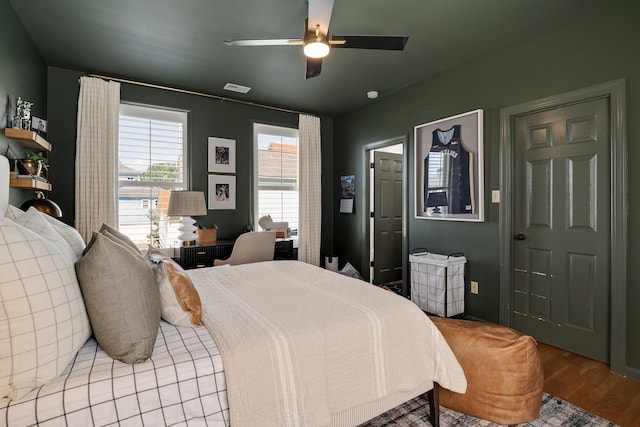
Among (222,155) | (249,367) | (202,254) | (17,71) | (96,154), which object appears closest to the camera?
(249,367)

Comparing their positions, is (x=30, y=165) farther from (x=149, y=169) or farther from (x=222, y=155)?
(x=222, y=155)

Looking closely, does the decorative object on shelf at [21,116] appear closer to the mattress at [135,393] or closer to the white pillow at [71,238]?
the white pillow at [71,238]

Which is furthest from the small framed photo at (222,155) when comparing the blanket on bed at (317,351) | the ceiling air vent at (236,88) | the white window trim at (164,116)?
the blanket on bed at (317,351)

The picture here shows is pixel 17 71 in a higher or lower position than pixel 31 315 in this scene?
higher

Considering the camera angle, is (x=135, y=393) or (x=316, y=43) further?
(x=316, y=43)

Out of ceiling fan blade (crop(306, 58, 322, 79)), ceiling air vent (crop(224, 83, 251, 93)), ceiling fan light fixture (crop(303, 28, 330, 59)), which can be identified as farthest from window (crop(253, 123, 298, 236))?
ceiling fan light fixture (crop(303, 28, 330, 59))

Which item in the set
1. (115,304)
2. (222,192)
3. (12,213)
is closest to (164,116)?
(222,192)

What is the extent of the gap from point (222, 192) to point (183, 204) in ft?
2.63

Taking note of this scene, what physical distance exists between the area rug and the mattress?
41.1 inches

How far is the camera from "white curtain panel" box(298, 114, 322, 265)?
4.87 m

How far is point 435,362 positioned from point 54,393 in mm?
1548

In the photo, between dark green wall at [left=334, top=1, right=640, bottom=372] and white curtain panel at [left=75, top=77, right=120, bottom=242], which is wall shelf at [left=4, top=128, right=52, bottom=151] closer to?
white curtain panel at [left=75, top=77, right=120, bottom=242]

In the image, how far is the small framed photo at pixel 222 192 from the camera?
4262 mm

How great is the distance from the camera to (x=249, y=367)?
3.89 ft
